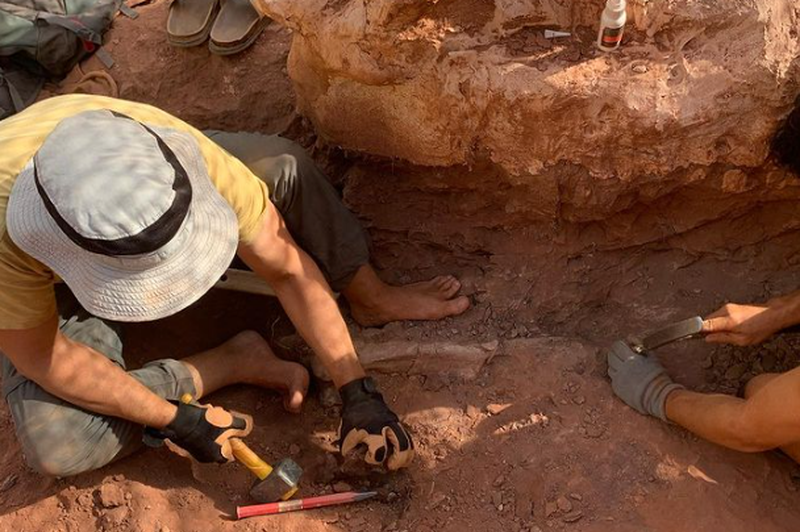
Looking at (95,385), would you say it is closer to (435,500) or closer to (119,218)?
(119,218)

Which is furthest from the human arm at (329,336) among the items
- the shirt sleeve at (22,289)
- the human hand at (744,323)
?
the human hand at (744,323)

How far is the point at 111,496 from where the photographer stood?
213 centimetres

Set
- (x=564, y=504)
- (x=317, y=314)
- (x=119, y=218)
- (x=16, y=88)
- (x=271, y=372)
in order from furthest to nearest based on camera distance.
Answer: (x=16, y=88)
(x=271, y=372)
(x=317, y=314)
(x=564, y=504)
(x=119, y=218)

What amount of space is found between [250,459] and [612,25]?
57.5 inches

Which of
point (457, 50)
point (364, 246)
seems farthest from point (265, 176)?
point (457, 50)

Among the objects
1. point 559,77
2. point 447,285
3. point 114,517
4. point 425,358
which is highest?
point 559,77

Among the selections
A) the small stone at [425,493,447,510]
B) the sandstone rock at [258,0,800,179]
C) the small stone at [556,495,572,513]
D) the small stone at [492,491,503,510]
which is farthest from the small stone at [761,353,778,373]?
the small stone at [425,493,447,510]

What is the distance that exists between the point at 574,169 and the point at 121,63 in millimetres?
1987

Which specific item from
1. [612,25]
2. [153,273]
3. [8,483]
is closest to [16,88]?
[8,483]

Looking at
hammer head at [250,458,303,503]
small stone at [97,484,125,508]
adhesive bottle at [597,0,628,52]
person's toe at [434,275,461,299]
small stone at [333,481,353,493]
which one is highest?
adhesive bottle at [597,0,628,52]

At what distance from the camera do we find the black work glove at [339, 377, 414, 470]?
207 cm

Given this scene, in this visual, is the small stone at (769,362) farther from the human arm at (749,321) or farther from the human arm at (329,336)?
the human arm at (329,336)

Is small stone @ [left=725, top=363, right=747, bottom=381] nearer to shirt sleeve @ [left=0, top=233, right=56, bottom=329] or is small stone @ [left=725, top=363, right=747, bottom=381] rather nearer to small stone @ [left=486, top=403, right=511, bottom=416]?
small stone @ [left=486, top=403, right=511, bottom=416]

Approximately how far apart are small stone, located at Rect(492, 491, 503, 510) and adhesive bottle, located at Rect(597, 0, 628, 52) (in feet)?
3.90
